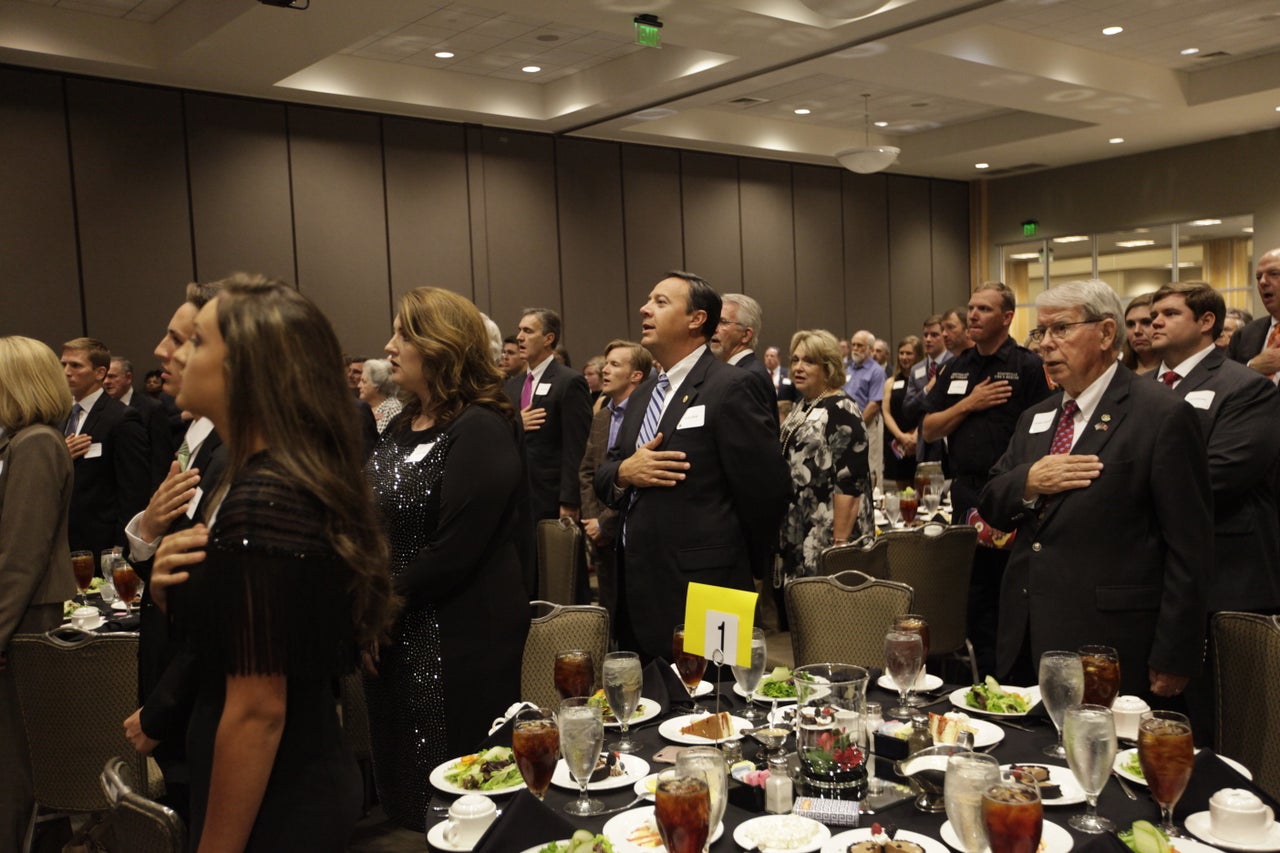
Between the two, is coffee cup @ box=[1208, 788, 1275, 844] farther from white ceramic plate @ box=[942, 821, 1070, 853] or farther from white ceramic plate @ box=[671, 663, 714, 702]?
white ceramic plate @ box=[671, 663, 714, 702]

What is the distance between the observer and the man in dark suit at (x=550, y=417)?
6.05 m

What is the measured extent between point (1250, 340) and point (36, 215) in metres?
8.34

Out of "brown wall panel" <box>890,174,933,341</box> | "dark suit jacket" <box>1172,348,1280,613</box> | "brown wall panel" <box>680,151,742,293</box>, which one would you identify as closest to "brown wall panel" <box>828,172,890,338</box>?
"brown wall panel" <box>890,174,933,341</box>

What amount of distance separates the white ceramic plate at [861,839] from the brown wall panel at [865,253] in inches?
481

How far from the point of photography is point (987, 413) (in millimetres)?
4562

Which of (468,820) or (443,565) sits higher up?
(443,565)

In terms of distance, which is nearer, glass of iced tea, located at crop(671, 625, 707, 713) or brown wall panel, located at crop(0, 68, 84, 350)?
glass of iced tea, located at crop(671, 625, 707, 713)

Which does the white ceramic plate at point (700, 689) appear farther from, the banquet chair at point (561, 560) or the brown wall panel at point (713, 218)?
the brown wall panel at point (713, 218)

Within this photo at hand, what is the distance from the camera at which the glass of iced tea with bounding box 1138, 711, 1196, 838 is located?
154 cm

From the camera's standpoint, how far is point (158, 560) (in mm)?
1639

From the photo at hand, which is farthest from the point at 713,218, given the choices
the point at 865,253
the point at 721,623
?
the point at 721,623

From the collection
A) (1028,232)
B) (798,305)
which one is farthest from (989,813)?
(1028,232)

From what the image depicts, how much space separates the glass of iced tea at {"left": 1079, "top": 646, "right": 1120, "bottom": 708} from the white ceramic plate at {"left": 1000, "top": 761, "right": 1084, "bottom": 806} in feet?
0.50

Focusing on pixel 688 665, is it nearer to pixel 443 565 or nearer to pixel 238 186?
pixel 443 565
